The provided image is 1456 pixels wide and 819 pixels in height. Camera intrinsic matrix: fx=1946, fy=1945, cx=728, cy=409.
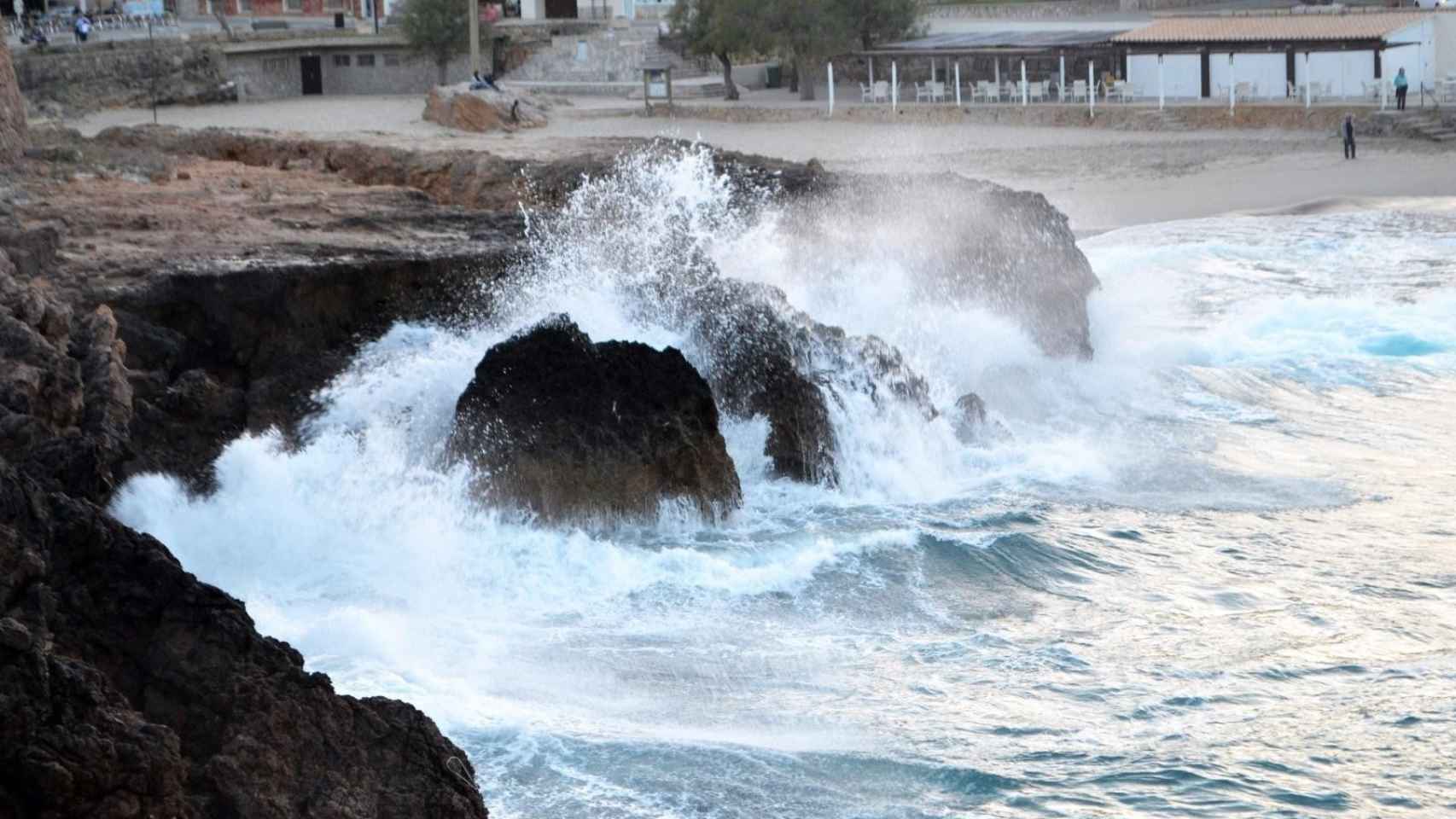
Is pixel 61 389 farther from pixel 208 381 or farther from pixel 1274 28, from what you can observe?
pixel 1274 28

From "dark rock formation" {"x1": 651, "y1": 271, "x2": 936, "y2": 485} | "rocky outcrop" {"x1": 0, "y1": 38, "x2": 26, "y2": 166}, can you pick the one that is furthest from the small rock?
"rocky outcrop" {"x1": 0, "y1": 38, "x2": 26, "y2": 166}

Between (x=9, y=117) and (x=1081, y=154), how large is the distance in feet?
59.5

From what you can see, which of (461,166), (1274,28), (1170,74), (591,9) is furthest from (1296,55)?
(461,166)

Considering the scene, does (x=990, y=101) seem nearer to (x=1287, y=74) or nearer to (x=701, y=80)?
(x=1287, y=74)

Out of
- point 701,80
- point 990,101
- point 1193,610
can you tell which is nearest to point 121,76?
point 701,80

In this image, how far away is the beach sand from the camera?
90.6 ft

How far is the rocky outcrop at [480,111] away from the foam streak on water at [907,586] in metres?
18.6

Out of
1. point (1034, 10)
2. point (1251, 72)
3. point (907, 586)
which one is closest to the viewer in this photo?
point (907, 586)

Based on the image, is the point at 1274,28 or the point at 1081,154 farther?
the point at 1274,28

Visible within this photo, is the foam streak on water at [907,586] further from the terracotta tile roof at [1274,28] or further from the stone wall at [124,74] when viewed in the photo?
the stone wall at [124,74]

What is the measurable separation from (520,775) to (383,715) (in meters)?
1.54

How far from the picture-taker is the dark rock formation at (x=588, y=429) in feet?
38.9

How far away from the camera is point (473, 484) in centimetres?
1196

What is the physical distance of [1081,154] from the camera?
1231 inches
